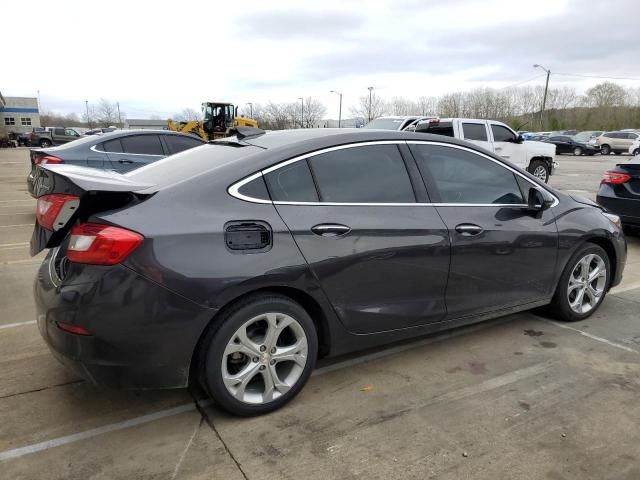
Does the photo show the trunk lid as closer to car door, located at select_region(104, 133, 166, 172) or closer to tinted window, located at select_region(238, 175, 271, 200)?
tinted window, located at select_region(238, 175, 271, 200)

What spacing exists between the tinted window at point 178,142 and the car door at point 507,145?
7975mm

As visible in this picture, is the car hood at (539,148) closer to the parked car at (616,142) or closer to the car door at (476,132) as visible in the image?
the car door at (476,132)

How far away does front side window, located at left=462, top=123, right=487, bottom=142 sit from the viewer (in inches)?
507

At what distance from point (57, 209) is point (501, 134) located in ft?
42.6

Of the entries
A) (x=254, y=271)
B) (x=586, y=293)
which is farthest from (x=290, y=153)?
(x=586, y=293)

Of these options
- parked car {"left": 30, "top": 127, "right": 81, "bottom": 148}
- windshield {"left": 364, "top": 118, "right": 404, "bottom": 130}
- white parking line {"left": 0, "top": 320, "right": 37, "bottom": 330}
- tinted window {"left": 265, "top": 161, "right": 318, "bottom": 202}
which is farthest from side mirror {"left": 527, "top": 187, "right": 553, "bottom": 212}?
parked car {"left": 30, "top": 127, "right": 81, "bottom": 148}

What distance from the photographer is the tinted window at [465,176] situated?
3.47 metres

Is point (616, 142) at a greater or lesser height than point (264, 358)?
greater

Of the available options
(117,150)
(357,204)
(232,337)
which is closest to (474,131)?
(117,150)

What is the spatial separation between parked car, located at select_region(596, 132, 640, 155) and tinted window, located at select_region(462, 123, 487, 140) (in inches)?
1193

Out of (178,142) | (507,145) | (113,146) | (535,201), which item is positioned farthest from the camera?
(507,145)

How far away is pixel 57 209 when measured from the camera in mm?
2615

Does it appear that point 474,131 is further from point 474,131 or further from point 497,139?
point 497,139

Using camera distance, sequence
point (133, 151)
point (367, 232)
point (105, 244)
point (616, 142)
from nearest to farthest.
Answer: point (105, 244) → point (367, 232) → point (133, 151) → point (616, 142)
